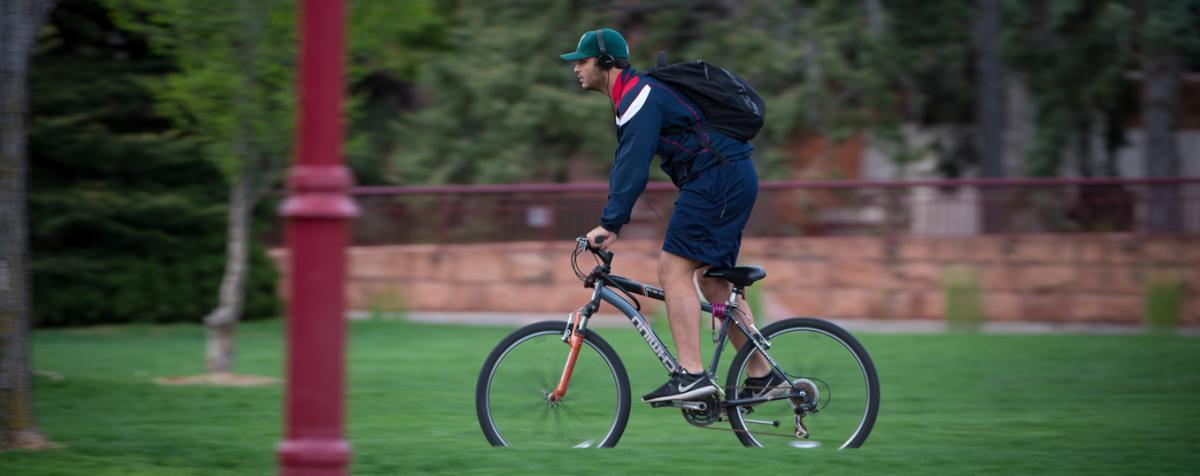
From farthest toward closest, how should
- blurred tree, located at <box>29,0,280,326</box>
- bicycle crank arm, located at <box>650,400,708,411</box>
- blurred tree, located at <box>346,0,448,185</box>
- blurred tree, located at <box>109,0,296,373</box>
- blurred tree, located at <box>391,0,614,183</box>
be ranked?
1. blurred tree, located at <box>346,0,448,185</box>
2. blurred tree, located at <box>391,0,614,183</box>
3. blurred tree, located at <box>29,0,280,326</box>
4. blurred tree, located at <box>109,0,296,373</box>
5. bicycle crank arm, located at <box>650,400,708,411</box>

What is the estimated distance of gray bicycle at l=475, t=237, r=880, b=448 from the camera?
6004mm

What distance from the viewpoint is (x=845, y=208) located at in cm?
1478

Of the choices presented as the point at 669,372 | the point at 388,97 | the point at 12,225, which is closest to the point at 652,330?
the point at 669,372

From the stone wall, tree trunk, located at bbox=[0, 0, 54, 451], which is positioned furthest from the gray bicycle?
the stone wall

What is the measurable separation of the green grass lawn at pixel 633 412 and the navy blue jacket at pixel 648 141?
1.12 m

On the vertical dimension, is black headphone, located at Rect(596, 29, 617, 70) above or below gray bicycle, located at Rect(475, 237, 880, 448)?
above

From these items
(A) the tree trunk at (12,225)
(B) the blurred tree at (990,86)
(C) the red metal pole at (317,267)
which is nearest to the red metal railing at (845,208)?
(B) the blurred tree at (990,86)

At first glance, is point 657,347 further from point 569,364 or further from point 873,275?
point 873,275

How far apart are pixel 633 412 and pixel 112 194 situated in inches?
311

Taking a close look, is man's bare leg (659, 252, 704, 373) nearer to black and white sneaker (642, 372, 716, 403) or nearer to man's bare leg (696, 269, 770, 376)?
black and white sneaker (642, 372, 716, 403)

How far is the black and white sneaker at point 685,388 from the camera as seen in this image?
5961mm

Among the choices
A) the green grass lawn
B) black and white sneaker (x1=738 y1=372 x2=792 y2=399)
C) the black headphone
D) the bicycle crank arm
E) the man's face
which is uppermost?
the black headphone

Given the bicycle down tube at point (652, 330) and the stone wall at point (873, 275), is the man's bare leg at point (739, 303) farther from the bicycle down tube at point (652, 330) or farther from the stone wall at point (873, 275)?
the stone wall at point (873, 275)

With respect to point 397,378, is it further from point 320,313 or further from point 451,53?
point 451,53
